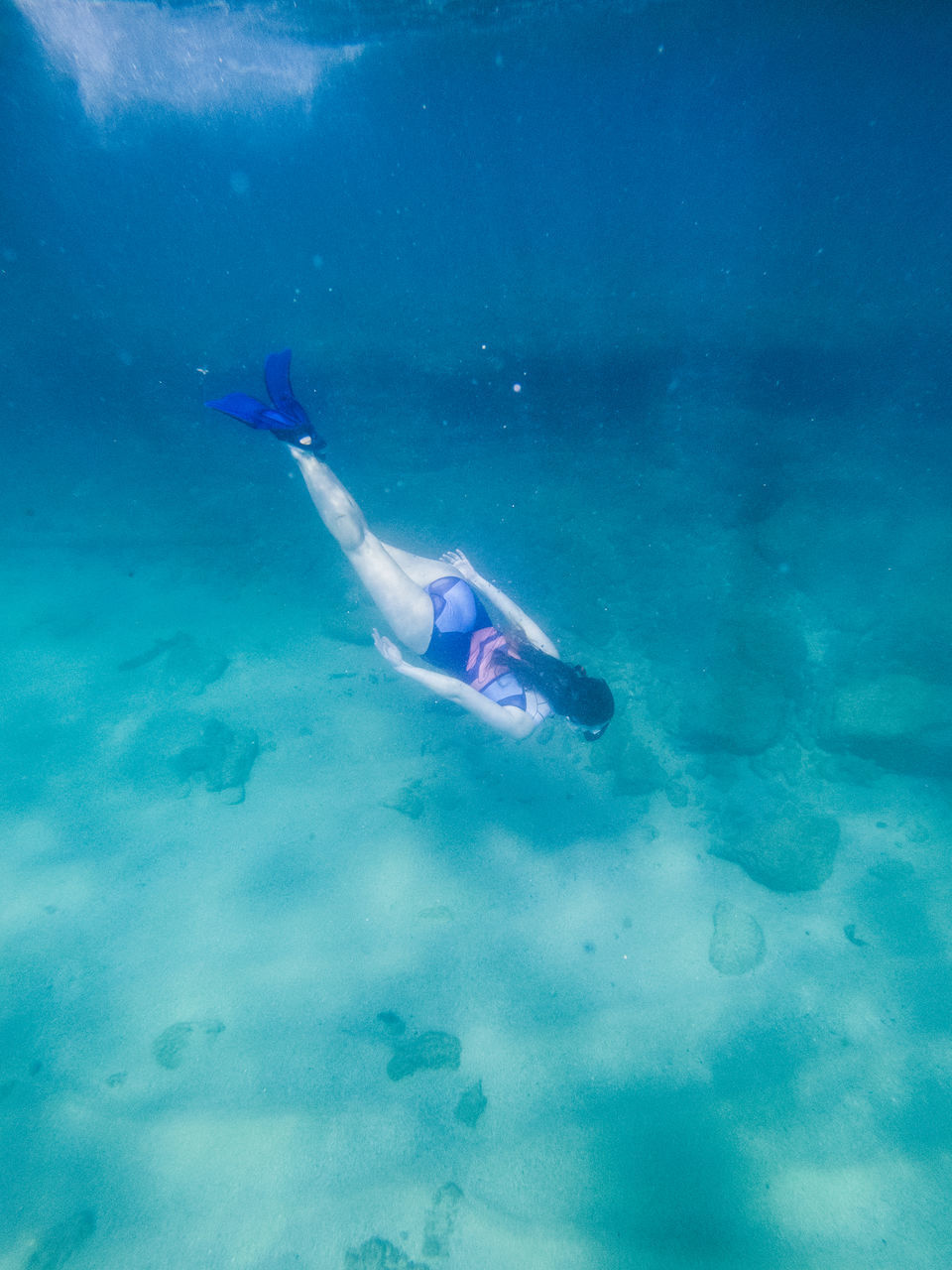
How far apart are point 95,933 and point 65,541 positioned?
25.3ft

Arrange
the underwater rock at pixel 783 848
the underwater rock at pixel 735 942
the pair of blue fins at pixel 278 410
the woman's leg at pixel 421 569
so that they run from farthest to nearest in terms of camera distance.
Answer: the underwater rock at pixel 783 848 < the woman's leg at pixel 421 569 < the underwater rock at pixel 735 942 < the pair of blue fins at pixel 278 410

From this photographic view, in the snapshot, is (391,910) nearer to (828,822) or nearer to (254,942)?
(254,942)

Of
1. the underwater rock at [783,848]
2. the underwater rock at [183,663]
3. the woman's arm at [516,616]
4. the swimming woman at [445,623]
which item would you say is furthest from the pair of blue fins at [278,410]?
the underwater rock at [783,848]

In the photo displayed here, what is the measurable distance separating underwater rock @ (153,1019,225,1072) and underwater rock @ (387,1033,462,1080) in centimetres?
137

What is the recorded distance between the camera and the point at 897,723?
489 centimetres

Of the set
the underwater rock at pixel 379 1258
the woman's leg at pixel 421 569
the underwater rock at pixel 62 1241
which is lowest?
the underwater rock at pixel 379 1258

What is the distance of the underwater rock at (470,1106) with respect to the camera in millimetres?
3123

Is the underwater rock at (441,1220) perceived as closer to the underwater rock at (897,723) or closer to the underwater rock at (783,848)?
the underwater rock at (783,848)

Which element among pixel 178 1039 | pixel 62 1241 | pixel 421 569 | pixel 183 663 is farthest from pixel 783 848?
pixel 183 663

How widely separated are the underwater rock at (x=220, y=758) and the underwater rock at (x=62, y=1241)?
2788 millimetres

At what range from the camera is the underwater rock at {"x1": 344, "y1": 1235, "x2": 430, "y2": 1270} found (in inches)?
105

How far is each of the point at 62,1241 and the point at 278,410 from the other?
18.3 feet

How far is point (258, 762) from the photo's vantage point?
510 cm

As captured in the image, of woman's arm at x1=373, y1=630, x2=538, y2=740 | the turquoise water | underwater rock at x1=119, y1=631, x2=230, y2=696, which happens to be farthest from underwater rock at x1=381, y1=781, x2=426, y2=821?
underwater rock at x1=119, y1=631, x2=230, y2=696
